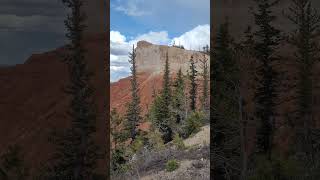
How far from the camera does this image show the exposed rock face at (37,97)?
171ft

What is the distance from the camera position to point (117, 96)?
12325 centimetres

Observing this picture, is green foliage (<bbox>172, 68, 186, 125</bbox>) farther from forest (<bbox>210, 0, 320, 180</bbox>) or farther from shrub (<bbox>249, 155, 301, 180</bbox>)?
shrub (<bbox>249, 155, 301, 180</bbox>)

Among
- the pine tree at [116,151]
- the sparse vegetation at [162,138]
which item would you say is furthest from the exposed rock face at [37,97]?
the sparse vegetation at [162,138]

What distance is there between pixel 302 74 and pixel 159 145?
2106cm

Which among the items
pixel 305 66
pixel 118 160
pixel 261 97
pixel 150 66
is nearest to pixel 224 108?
pixel 261 97

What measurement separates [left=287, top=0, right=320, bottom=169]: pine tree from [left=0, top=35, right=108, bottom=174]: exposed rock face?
20.6 meters

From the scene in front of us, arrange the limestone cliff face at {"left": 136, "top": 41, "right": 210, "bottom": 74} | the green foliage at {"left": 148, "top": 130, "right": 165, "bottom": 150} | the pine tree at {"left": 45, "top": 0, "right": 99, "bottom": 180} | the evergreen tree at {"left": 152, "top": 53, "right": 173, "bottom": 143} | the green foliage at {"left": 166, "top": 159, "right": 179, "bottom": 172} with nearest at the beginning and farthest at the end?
the pine tree at {"left": 45, "top": 0, "right": 99, "bottom": 180} → the green foliage at {"left": 166, "top": 159, "right": 179, "bottom": 172} → the green foliage at {"left": 148, "top": 130, "right": 165, "bottom": 150} → the evergreen tree at {"left": 152, "top": 53, "right": 173, "bottom": 143} → the limestone cliff face at {"left": 136, "top": 41, "right": 210, "bottom": 74}

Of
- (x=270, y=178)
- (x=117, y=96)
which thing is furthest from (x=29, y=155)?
(x=117, y=96)

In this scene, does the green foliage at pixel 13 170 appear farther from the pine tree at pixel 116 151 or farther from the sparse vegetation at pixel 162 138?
the pine tree at pixel 116 151

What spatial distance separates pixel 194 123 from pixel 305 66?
23740mm

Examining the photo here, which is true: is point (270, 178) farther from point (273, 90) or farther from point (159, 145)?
point (159, 145)

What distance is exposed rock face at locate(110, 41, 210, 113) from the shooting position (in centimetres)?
11862


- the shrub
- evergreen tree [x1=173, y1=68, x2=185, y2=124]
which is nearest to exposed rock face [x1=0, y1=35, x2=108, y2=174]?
evergreen tree [x1=173, y1=68, x2=185, y2=124]

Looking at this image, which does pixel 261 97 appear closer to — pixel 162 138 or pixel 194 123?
pixel 194 123
